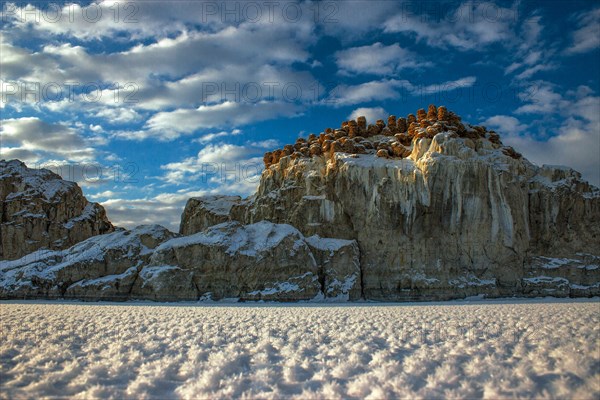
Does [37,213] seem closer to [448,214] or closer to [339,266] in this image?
[339,266]

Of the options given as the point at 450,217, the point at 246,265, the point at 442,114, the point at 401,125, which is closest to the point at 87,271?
the point at 246,265

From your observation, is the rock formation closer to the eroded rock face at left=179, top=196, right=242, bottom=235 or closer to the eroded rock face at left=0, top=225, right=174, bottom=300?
the eroded rock face at left=0, top=225, right=174, bottom=300

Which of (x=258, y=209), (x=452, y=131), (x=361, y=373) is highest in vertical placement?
(x=452, y=131)

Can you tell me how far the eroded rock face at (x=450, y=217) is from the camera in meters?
37.6

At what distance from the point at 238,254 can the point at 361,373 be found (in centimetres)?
2717

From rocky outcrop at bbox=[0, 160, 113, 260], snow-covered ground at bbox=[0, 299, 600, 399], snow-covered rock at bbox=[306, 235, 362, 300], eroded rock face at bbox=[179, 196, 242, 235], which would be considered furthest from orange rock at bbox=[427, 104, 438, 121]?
rocky outcrop at bbox=[0, 160, 113, 260]

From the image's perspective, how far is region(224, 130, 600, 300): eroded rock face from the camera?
3759 centimetres

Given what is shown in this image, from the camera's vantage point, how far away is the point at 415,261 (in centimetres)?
3781

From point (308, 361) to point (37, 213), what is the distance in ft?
203

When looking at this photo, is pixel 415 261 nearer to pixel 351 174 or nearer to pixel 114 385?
A: pixel 351 174

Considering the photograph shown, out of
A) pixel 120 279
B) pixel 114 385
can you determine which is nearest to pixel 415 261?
pixel 120 279

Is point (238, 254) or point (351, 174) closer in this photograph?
point (238, 254)

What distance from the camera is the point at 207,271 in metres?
34.2

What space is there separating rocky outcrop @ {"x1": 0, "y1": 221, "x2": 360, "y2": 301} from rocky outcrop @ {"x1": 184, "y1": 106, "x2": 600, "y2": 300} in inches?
180
